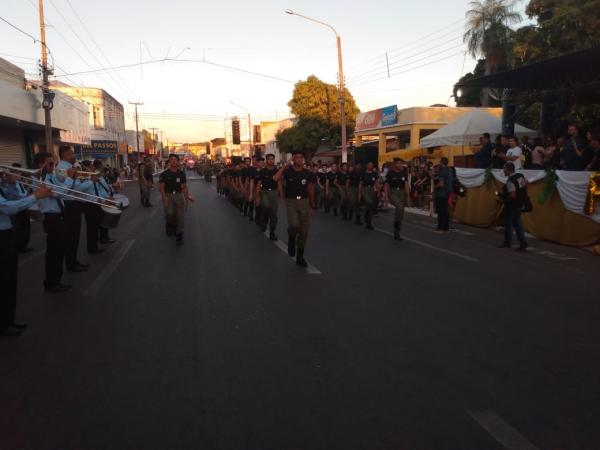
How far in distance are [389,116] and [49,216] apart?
3128 cm

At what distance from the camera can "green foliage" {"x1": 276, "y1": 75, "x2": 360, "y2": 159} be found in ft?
159

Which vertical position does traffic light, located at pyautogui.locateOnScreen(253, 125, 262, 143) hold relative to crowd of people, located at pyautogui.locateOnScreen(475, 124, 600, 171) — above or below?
above

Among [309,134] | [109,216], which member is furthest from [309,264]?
[309,134]

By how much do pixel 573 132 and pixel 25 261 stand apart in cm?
1169

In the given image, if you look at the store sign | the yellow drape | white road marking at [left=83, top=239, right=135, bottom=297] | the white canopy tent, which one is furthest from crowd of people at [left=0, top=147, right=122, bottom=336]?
the store sign

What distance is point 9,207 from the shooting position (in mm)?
4797

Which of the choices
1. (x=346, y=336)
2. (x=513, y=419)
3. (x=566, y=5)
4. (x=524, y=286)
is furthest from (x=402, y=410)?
(x=566, y=5)

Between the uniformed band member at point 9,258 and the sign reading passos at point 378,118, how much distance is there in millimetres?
31854

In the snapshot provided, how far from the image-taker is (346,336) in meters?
4.93

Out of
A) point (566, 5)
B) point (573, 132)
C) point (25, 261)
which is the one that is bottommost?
point (25, 261)

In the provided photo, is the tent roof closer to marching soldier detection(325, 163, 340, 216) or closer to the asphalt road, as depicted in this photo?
marching soldier detection(325, 163, 340, 216)

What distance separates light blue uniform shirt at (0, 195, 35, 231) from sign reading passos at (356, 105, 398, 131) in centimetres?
3187

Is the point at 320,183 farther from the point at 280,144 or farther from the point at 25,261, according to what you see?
the point at 280,144

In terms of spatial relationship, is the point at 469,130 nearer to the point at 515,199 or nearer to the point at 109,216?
the point at 515,199
